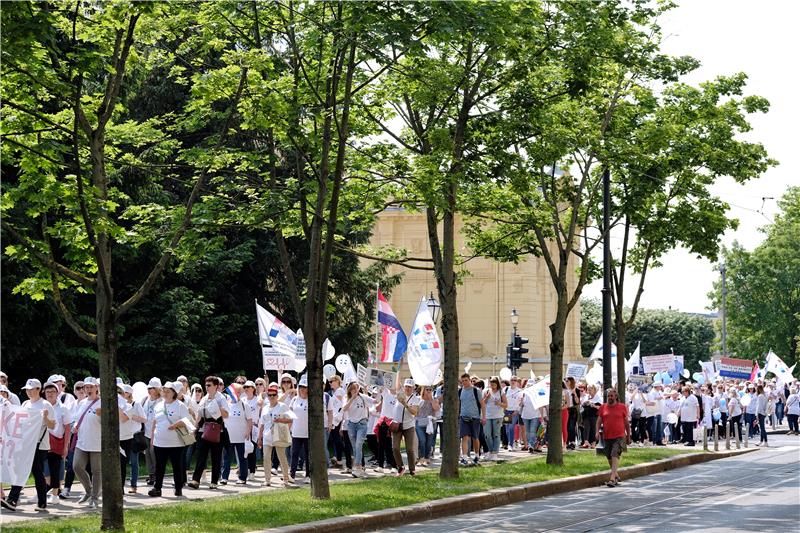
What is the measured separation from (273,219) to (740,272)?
237 feet

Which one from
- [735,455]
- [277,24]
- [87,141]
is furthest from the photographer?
[735,455]

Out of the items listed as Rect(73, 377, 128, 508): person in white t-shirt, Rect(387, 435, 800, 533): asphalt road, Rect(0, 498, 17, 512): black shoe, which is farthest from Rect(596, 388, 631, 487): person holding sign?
Rect(0, 498, 17, 512): black shoe

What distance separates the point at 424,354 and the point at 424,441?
2776 millimetres

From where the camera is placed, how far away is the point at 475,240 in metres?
26.7

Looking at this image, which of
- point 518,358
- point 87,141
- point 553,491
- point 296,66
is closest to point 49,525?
point 87,141

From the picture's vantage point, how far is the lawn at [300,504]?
14.2 metres

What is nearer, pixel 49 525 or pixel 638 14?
pixel 49 525

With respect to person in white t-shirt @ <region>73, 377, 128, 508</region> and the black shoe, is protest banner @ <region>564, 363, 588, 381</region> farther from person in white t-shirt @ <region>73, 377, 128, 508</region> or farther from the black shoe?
the black shoe

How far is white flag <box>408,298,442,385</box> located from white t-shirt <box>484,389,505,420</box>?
9.21ft

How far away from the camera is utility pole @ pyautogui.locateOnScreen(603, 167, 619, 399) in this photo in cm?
2834

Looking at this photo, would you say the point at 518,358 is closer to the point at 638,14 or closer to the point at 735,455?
the point at 735,455

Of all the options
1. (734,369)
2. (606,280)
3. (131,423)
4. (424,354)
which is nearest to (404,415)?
(424,354)

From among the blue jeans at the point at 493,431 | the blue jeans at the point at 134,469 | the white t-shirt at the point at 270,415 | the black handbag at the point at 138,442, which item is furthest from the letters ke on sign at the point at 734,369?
the blue jeans at the point at 134,469

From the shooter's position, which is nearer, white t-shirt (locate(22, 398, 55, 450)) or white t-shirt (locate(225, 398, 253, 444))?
white t-shirt (locate(22, 398, 55, 450))
